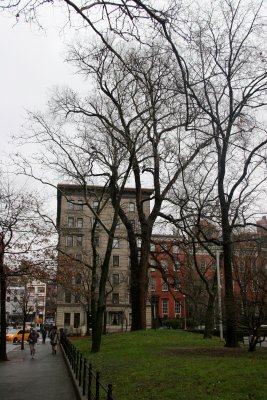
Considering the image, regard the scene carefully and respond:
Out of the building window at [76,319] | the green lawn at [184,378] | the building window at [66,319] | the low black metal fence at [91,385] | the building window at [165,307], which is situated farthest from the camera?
the building window at [165,307]

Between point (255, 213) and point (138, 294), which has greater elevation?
point (255, 213)

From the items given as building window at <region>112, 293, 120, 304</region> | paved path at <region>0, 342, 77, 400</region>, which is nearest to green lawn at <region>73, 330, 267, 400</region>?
paved path at <region>0, 342, 77, 400</region>

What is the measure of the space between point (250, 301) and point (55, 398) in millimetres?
7559

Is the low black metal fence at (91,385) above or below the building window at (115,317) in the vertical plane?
above

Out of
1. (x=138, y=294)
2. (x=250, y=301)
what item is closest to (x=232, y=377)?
(x=250, y=301)

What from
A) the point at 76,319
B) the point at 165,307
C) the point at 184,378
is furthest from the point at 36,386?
the point at 165,307

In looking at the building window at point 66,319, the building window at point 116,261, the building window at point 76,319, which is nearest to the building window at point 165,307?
the building window at point 116,261

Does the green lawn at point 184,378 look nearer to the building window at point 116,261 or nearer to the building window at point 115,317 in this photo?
the building window at point 115,317

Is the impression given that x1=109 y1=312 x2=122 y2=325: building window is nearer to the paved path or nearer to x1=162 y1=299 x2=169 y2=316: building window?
x1=162 y1=299 x2=169 y2=316: building window

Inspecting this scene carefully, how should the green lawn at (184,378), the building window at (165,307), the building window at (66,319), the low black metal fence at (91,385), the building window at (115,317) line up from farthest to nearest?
1. the building window at (165,307)
2. the building window at (66,319)
3. the building window at (115,317)
4. the green lawn at (184,378)
5. the low black metal fence at (91,385)

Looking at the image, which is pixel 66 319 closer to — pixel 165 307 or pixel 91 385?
pixel 165 307

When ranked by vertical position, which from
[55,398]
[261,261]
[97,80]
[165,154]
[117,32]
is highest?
[97,80]

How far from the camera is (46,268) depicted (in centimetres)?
2380

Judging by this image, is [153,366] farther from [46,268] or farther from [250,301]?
[46,268]
